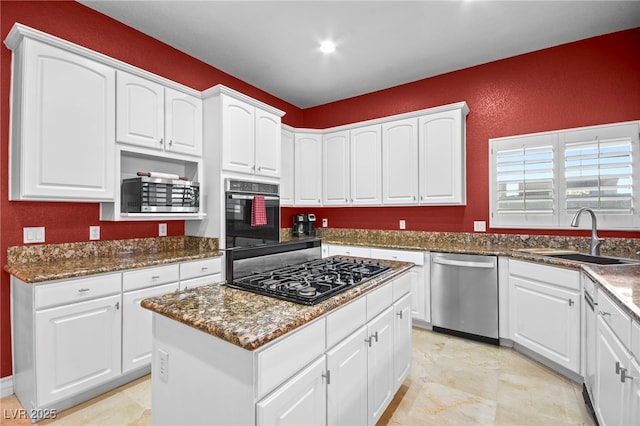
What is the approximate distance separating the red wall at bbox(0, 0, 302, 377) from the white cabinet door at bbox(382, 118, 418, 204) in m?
2.34

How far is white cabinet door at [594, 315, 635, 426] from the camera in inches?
53.2

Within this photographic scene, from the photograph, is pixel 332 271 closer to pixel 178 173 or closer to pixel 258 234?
pixel 258 234

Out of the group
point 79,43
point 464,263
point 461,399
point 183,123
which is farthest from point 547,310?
point 79,43

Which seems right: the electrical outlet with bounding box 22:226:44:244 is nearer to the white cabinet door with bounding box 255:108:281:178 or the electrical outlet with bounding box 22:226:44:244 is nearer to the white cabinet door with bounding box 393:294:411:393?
the white cabinet door with bounding box 255:108:281:178

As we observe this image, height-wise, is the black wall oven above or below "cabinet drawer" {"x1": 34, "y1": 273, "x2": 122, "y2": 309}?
above

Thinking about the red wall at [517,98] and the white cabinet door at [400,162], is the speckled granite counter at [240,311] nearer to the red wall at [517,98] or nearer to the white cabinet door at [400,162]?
the white cabinet door at [400,162]

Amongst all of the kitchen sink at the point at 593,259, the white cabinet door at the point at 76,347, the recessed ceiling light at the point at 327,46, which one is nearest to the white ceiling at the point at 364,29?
the recessed ceiling light at the point at 327,46

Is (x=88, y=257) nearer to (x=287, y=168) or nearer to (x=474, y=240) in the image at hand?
(x=287, y=168)

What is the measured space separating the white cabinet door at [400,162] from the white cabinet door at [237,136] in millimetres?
1633

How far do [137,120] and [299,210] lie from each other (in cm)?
263

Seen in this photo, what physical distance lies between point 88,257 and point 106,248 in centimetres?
15

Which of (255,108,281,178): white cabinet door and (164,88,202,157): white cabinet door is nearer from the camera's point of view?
(164,88,202,157): white cabinet door

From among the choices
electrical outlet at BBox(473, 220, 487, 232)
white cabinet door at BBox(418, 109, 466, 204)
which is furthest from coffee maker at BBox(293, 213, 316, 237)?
electrical outlet at BBox(473, 220, 487, 232)

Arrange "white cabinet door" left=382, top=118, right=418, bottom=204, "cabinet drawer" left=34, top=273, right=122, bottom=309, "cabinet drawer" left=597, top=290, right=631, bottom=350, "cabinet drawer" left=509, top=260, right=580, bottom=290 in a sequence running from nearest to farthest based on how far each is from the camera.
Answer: "cabinet drawer" left=597, top=290, right=631, bottom=350, "cabinet drawer" left=34, top=273, right=122, bottom=309, "cabinet drawer" left=509, top=260, right=580, bottom=290, "white cabinet door" left=382, top=118, right=418, bottom=204
